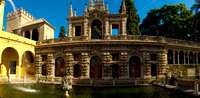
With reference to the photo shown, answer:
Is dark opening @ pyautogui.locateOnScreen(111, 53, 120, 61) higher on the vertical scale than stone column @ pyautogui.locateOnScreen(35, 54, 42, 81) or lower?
higher

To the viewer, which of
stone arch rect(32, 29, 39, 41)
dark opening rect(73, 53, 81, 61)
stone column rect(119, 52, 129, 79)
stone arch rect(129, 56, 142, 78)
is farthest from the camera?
stone arch rect(32, 29, 39, 41)

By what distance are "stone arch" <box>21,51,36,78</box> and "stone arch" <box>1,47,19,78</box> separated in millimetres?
1274

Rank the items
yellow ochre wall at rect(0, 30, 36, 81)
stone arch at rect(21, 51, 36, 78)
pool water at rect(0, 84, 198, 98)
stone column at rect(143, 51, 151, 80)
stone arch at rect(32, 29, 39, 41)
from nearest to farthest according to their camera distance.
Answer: pool water at rect(0, 84, 198, 98)
yellow ochre wall at rect(0, 30, 36, 81)
stone column at rect(143, 51, 151, 80)
stone arch at rect(21, 51, 36, 78)
stone arch at rect(32, 29, 39, 41)

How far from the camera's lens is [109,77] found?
30984 millimetres

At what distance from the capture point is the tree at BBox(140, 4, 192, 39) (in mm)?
45656

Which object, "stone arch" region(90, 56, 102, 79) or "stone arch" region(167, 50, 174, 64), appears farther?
"stone arch" region(167, 50, 174, 64)

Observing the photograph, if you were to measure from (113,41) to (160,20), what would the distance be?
75.2ft

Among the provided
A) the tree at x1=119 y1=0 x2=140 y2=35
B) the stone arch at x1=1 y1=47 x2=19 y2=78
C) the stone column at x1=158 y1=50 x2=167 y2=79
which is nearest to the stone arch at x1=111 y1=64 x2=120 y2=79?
the stone column at x1=158 y1=50 x2=167 y2=79

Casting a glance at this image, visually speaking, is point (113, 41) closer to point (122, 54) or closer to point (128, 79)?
point (122, 54)

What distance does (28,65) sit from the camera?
1417 inches

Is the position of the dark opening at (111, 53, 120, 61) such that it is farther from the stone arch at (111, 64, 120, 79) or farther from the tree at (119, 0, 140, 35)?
the tree at (119, 0, 140, 35)

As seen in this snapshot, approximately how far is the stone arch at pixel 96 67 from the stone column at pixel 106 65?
0.76 m

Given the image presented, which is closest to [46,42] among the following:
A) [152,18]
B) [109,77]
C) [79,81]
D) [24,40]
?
[24,40]

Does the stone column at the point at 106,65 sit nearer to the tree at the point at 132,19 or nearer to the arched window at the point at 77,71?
the arched window at the point at 77,71
